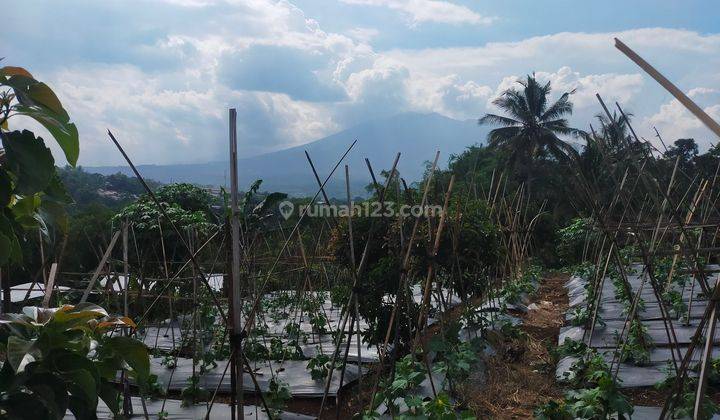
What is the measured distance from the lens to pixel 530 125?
25.5m

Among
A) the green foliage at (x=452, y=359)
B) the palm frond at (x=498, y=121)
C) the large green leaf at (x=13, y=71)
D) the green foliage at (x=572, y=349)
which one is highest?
the palm frond at (x=498, y=121)

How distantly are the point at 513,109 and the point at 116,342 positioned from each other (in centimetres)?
2565

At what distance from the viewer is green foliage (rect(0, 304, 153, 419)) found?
1228 millimetres

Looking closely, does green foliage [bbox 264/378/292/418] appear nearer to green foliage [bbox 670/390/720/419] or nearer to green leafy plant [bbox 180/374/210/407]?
green leafy plant [bbox 180/374/210/407]

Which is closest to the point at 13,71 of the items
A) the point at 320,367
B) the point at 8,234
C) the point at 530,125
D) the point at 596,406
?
the point at 8,234

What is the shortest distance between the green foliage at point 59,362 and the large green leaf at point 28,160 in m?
0.28

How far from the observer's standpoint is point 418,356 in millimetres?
5102

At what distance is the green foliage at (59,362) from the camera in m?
1.23

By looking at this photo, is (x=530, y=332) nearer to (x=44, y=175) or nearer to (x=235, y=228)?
(x=235, y=228)

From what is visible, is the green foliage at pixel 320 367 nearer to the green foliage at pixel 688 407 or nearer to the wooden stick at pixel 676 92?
the green foliage at pixel 688 407

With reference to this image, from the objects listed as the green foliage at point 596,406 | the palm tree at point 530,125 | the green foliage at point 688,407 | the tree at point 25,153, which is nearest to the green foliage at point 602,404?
the green foliage at point 596,406

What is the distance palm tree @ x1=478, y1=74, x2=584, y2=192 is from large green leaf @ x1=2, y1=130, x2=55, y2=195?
24.2 metres

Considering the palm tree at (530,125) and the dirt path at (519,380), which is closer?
the dirt path at (519,380)

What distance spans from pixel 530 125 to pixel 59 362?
83.7ft
